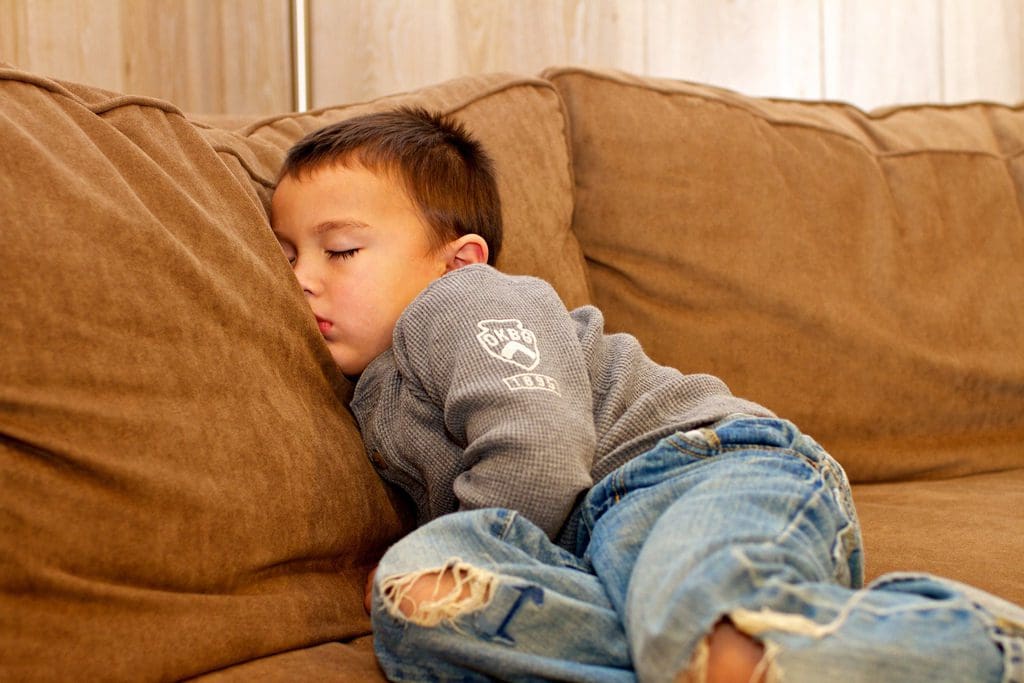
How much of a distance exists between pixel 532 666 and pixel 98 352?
16.9 inches

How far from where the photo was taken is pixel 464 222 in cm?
133

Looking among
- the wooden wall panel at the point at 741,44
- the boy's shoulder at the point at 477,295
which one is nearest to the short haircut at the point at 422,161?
the boy's shoulder at the point at 477,295

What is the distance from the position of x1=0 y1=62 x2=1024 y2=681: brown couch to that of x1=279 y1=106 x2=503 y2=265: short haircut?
8 cm

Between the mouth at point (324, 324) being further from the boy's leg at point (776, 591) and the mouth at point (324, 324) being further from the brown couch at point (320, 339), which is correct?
the boy's leg at point (776, 591)

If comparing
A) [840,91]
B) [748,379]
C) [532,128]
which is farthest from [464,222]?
[840,91]

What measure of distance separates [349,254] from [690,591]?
0.62 meters

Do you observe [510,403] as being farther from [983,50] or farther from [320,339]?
[983,50]

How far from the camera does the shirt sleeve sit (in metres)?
0.99

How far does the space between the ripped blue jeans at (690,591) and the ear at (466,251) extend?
0.38 metres

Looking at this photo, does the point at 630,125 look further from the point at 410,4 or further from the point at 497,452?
the point at 410,4

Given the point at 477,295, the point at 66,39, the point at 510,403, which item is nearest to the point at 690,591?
the point at 510,403

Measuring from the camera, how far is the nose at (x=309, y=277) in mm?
1206

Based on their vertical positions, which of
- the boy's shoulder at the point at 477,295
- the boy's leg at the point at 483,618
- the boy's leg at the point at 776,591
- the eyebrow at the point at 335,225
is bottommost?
the boy's leg at the point at 483,618

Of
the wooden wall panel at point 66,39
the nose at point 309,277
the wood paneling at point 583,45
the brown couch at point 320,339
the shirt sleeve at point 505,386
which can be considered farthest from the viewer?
the wood paneling at point 583,45
